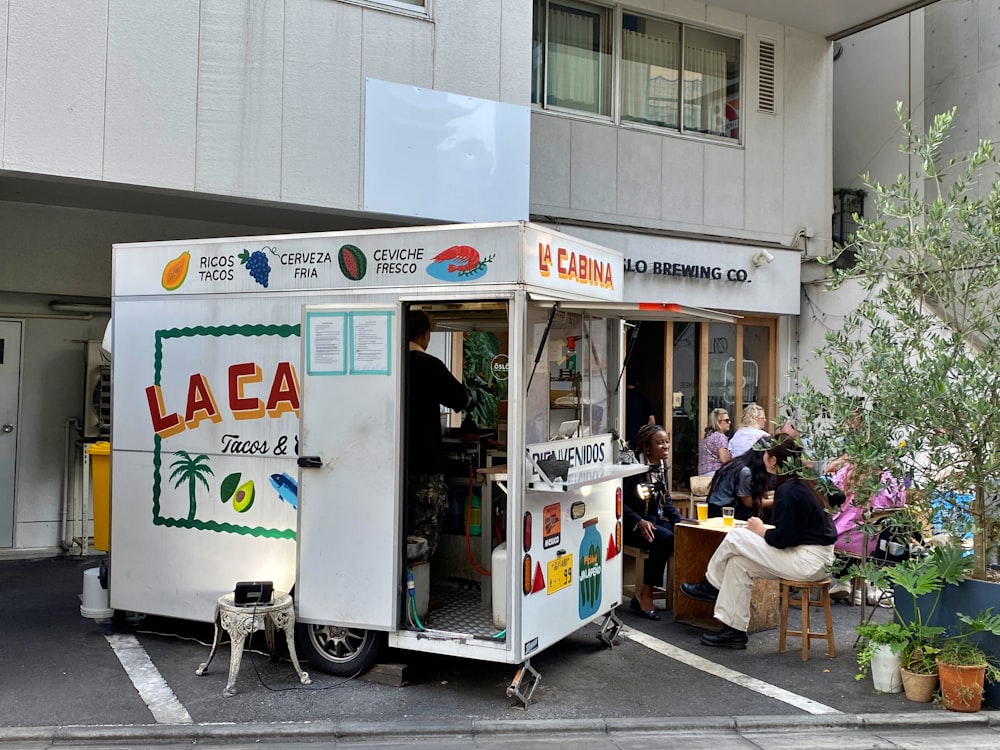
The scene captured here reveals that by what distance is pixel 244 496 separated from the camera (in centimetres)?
580

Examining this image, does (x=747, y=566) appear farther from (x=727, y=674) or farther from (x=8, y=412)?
(x=8, y=412)

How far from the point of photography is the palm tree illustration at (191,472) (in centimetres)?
593

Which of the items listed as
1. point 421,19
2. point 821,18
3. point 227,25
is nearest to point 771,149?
point 821,18

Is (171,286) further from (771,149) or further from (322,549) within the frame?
(771,149)

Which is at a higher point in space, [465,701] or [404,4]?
[404,4]

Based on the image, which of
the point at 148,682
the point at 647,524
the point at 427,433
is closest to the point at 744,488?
the point at 647,524

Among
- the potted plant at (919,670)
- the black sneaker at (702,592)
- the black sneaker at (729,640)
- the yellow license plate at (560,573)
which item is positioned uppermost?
the yellow license plate at (560,573)

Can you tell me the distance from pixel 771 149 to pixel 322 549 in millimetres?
9414

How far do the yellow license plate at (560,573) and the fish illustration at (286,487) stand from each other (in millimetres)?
1698

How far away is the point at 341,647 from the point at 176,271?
275 cm

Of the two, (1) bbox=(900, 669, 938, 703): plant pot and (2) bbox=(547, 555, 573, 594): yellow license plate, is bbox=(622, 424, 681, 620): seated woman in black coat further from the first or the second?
(1) bbox=(900, 669, 938, 703): plant pot

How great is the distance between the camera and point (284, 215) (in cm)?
869

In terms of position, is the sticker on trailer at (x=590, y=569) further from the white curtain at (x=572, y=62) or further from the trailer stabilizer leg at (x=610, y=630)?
the white curtain at (x=572, y=62)

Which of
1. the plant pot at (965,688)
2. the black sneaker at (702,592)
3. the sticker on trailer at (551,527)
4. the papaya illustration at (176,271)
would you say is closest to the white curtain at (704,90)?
the black sneaker at (702,592)
